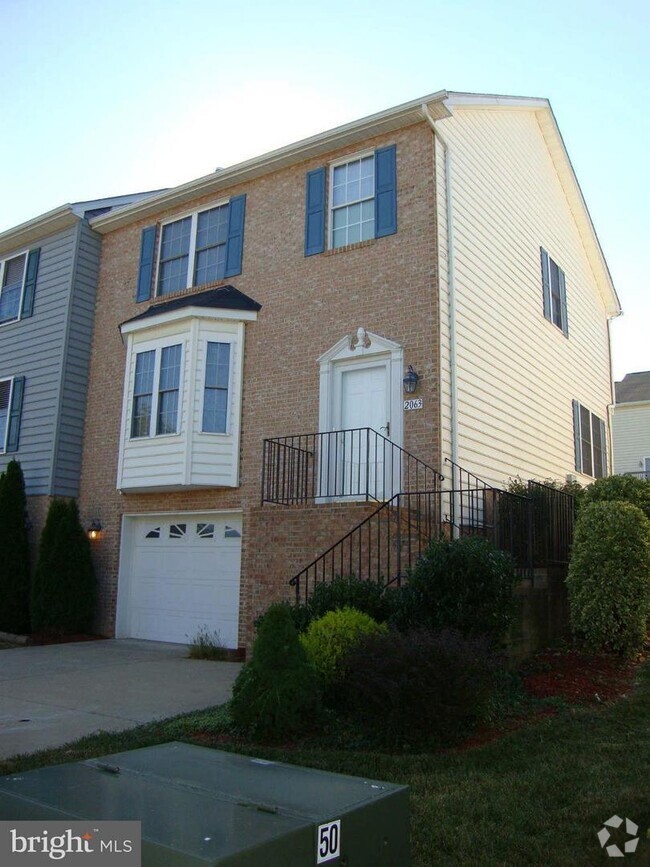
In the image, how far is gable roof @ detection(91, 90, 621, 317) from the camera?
11203 millimetres

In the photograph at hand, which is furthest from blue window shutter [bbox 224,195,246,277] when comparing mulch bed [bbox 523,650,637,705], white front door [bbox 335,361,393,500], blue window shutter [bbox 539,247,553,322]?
mulch bed [bbox 523,650,637,705]

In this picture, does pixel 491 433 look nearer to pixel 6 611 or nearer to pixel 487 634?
pixel 487 634

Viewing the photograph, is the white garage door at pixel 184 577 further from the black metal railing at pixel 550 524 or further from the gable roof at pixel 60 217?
the gable roof at pixel 60 217

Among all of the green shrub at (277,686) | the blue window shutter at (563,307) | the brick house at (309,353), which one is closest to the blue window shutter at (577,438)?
the brick house at (309,353)

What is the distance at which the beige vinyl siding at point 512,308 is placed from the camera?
1133cm

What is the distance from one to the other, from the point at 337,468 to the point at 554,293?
7199mm

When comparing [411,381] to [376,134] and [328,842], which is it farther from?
[328,842]

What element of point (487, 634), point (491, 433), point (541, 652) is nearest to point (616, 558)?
point (541, 652)

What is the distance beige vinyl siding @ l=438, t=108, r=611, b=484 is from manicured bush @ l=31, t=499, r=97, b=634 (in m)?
7.12

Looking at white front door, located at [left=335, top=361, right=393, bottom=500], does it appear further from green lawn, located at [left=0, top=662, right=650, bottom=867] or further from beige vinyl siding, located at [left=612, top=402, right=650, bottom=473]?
beige vinyl siding, located at [left=612, top=402, right=650, bottom=473]

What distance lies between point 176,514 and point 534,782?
9.05 m

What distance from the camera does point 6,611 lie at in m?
13.2

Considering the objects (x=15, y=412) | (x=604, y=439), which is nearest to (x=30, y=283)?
(x=15, y=412)

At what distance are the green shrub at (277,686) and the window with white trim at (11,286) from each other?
1206 cm
